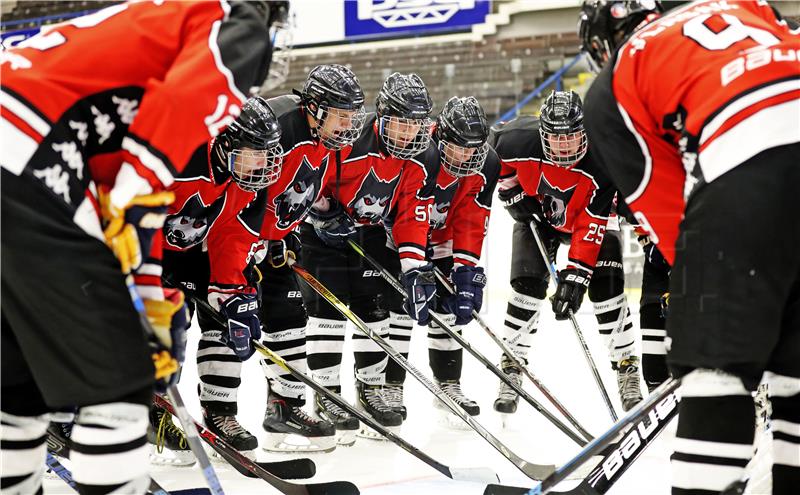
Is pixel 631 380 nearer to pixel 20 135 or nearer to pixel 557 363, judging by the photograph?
pixel 557 363

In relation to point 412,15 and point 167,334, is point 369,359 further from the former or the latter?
point 412,15

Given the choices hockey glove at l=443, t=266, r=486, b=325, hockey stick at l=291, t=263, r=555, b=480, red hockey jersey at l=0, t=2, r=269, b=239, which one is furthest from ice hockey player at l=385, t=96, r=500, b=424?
red hockey jersey at l=0, t=2, r=269, b=239

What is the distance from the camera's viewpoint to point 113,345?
120cm

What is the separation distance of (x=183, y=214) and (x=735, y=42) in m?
1.49

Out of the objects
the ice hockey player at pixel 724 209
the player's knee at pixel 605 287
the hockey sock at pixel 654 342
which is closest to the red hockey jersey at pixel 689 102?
the ice hockey player at pixel 724 209

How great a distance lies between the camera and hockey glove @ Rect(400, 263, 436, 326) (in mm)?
2789

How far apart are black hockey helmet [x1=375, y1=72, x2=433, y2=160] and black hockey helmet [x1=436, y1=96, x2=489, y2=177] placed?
4.1 inches

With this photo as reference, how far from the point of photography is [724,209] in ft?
4.07

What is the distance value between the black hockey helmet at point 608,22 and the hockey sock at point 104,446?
108 centimetres

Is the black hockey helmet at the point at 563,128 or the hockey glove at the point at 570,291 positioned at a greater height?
the black hockey helmet at the point at 563,128

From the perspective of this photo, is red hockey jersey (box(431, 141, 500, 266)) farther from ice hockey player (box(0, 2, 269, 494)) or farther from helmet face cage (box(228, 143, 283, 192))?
ice hockey player (box(0, 2, 269, 494))

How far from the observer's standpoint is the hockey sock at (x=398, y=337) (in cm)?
311

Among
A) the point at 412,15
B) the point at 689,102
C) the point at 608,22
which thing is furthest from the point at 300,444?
the point at 412,15

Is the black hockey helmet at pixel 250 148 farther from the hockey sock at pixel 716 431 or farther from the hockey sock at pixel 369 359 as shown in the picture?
the hockey sock at pixel 716 431
